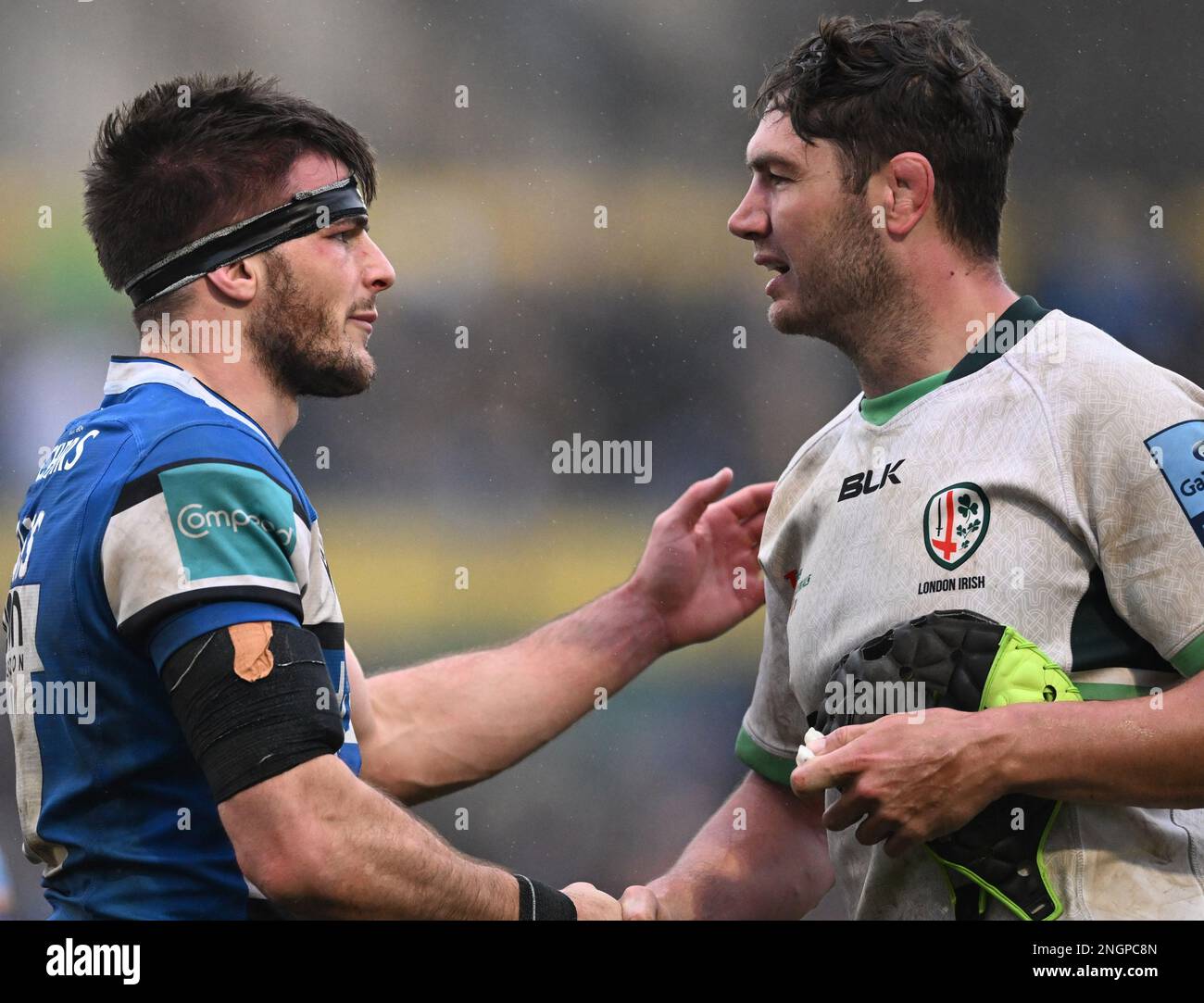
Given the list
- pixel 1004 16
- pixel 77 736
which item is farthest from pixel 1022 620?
pixel 1004 16

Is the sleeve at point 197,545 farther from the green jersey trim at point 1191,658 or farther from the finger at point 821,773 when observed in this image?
the green jersey trim at point 1191,658

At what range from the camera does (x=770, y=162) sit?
260cm

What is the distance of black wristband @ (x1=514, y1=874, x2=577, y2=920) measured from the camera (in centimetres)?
221

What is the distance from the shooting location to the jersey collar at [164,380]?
7.30 feet

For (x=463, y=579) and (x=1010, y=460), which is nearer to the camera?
(x=1010, y=460)

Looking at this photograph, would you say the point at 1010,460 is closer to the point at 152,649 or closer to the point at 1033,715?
the point at 1033,715

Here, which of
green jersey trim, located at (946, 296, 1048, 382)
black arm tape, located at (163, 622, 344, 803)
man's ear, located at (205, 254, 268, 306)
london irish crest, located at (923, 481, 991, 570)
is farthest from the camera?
man's ear, located at (205, 254, 268, 306)

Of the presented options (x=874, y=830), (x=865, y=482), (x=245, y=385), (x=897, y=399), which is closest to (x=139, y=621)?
(x=245, y=385)

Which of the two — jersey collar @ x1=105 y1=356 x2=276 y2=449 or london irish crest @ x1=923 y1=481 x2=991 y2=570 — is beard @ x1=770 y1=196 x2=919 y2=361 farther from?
jersey collar @ x1=105 y1=356 x2=276 y2=449

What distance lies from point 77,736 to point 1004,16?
240 inches

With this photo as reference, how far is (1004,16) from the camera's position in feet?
22.4

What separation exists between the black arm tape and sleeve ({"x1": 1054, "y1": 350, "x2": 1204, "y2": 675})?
1.16 meters

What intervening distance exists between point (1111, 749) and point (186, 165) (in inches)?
71.0

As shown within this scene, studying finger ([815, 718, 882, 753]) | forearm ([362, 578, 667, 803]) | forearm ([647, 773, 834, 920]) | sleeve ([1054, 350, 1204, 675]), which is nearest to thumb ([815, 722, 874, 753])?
finger ([815, 718, 882, 753])
